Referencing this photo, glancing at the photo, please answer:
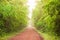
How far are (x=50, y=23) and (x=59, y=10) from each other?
2381 millimetres

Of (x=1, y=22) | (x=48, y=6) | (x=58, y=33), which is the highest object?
(x=48, y=6)

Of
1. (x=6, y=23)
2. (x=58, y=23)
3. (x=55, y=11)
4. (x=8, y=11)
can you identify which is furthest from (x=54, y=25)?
(x=6, y=23)

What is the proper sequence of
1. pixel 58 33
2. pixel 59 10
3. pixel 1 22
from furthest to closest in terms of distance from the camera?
pixel 1 22, pixel 58 33, pixel 59 10

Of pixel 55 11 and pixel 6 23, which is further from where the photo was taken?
pixel 6 23

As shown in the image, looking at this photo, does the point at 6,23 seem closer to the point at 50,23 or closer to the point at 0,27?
the point at 0,27

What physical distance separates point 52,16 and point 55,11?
85 cm

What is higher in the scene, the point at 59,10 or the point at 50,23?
the point at 59,10

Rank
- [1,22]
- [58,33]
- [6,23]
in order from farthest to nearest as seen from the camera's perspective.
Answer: [6,23]
[1,22]
[58,33]

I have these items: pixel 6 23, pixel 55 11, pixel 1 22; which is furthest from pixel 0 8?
pixel 55 11

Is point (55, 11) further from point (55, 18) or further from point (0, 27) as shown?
point (0, 27)

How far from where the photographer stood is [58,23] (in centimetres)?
1858

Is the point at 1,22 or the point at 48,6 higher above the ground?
the point at 48,6

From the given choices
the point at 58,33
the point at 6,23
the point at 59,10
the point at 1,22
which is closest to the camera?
the point at 59,10

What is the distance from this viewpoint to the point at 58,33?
19.0 metres
